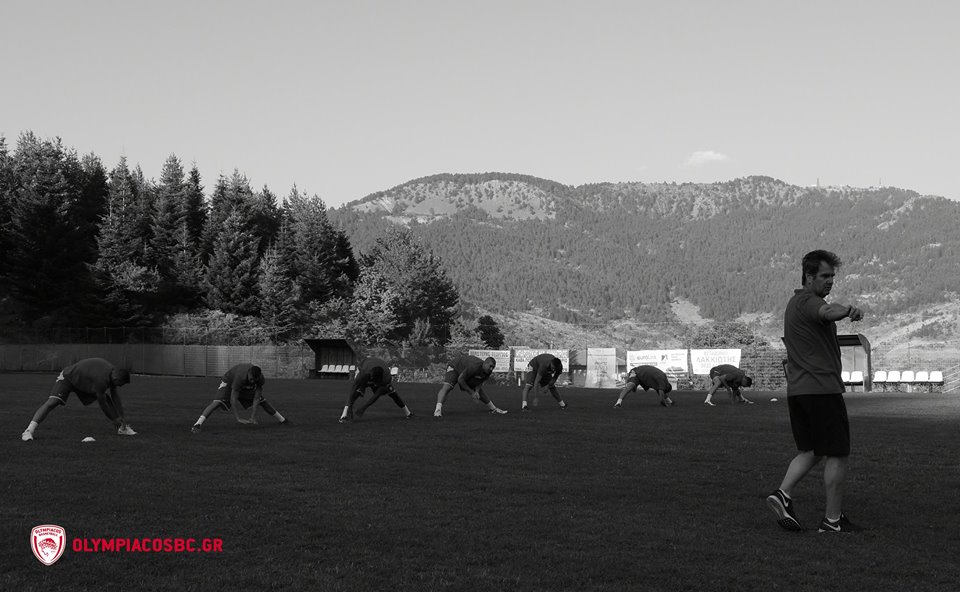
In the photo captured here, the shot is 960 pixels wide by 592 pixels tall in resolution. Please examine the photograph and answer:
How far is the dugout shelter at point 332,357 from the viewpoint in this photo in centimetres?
6028

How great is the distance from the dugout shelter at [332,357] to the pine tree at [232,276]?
66.5 feet

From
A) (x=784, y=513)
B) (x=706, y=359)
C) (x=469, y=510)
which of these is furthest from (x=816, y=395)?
(x=706, y=359)

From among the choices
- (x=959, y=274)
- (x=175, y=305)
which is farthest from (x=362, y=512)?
(x=959, y=274)

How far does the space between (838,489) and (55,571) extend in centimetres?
595

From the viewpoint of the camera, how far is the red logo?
675 cm

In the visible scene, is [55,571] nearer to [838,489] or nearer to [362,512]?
[362,512]

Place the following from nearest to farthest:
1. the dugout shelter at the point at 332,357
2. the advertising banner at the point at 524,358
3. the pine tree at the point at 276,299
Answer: the advertising banner at the point at 524,358
the dugout shelter at the point at 332,357
the pine tree at the point at 276,299

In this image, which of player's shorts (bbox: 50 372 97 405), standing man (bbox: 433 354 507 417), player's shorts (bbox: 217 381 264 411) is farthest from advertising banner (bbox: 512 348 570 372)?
player's shorts (bbox: 50 372 97 405)

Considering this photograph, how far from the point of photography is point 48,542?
23.1 feet

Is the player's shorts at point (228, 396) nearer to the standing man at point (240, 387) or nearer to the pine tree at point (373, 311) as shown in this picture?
the standing man at point (240, 387)

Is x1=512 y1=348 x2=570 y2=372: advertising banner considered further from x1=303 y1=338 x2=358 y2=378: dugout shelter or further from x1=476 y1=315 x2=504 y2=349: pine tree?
x1=476 y1=315 x2=504 y2=349: pine tree

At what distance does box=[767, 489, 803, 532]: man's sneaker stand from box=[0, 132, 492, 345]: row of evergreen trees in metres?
65.4

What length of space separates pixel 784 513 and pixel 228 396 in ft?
42.7

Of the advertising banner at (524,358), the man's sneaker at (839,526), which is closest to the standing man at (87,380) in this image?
the man's sneaker at (839,526)
